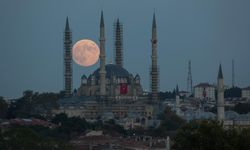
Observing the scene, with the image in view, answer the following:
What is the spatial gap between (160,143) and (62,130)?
37.6ft

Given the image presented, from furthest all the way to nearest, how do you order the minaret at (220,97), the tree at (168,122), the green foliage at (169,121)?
the minaret at (220,97) < the green foliage at (169,121) < the tree at (168,122)

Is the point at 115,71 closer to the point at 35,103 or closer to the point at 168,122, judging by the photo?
the point at 35,103

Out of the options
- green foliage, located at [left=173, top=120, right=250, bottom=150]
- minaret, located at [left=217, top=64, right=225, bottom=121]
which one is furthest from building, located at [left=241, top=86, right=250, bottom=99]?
green foliage, located at [left=173, top=120, right=250, bottom=150]

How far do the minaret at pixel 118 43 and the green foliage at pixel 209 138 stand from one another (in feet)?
305

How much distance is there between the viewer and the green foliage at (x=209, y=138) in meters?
35.8

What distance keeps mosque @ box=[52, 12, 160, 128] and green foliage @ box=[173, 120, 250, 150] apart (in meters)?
80.9

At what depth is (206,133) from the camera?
3638 cm

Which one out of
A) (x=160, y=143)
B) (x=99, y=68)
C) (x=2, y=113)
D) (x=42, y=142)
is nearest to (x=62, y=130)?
→ (x=160, y=143)

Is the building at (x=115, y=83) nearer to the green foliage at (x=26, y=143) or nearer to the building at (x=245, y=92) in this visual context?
the building at (x=245, y=92)

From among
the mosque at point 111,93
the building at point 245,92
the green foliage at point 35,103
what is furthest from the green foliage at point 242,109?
the building at point 245,92

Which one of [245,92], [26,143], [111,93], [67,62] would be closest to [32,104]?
[67,62]

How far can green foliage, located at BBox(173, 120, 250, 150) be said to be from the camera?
35812mm

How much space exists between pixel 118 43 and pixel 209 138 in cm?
9446

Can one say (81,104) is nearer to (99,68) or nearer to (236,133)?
(99,68)
